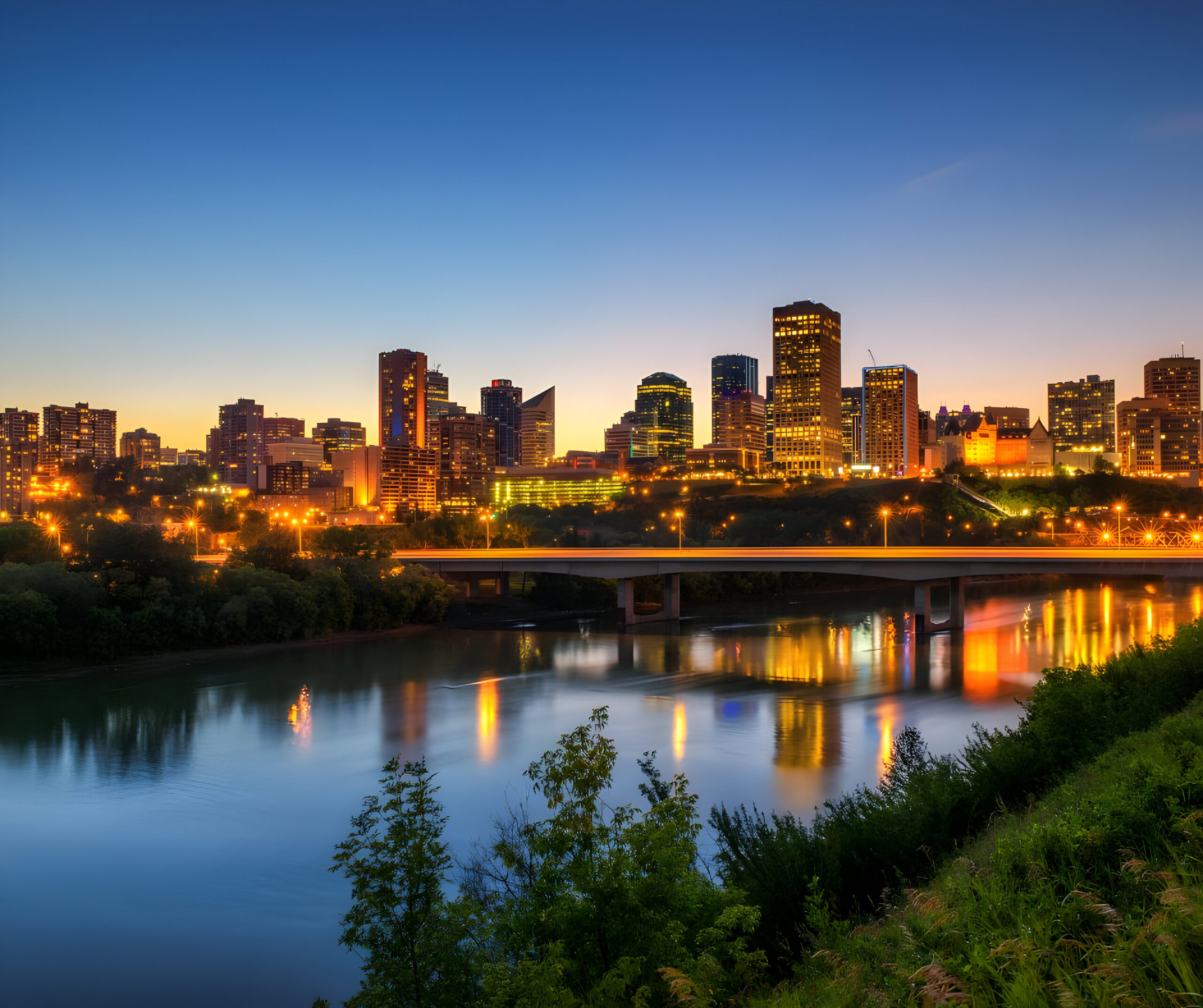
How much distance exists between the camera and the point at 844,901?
479 inches

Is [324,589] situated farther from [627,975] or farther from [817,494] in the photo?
[817,494]

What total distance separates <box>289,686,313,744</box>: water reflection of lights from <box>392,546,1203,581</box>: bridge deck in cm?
2713

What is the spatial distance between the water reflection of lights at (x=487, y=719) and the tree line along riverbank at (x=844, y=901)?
45.3 ft

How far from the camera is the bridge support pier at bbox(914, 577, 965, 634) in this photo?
54375 mm

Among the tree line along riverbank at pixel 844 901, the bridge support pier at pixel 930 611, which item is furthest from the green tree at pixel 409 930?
the bridge support pier at pixel 930 611

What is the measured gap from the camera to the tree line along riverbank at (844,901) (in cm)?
611

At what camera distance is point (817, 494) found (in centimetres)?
13925

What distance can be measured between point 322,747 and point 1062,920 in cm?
2646


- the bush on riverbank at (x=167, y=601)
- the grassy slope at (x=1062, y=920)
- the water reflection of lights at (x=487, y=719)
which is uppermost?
the grassy slope at (x=1062, y=920)

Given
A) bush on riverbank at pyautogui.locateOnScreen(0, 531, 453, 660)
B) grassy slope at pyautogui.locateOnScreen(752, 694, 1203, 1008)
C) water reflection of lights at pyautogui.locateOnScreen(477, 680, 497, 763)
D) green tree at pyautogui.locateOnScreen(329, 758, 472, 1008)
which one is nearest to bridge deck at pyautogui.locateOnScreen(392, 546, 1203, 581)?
bush on riverbank at pyautogui.locateOnScreen(0, 531, 453, 660)

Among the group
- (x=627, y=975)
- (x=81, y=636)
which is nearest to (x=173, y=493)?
(x=81, y=636)

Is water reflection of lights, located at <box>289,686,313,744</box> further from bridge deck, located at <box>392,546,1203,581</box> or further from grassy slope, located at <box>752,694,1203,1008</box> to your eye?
bridge deck, located at <box>392,546,1203,581</box>

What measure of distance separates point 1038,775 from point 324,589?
4543 centimetres

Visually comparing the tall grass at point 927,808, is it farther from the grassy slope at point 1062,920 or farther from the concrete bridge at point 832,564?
the concrete bridge at point 832,564
